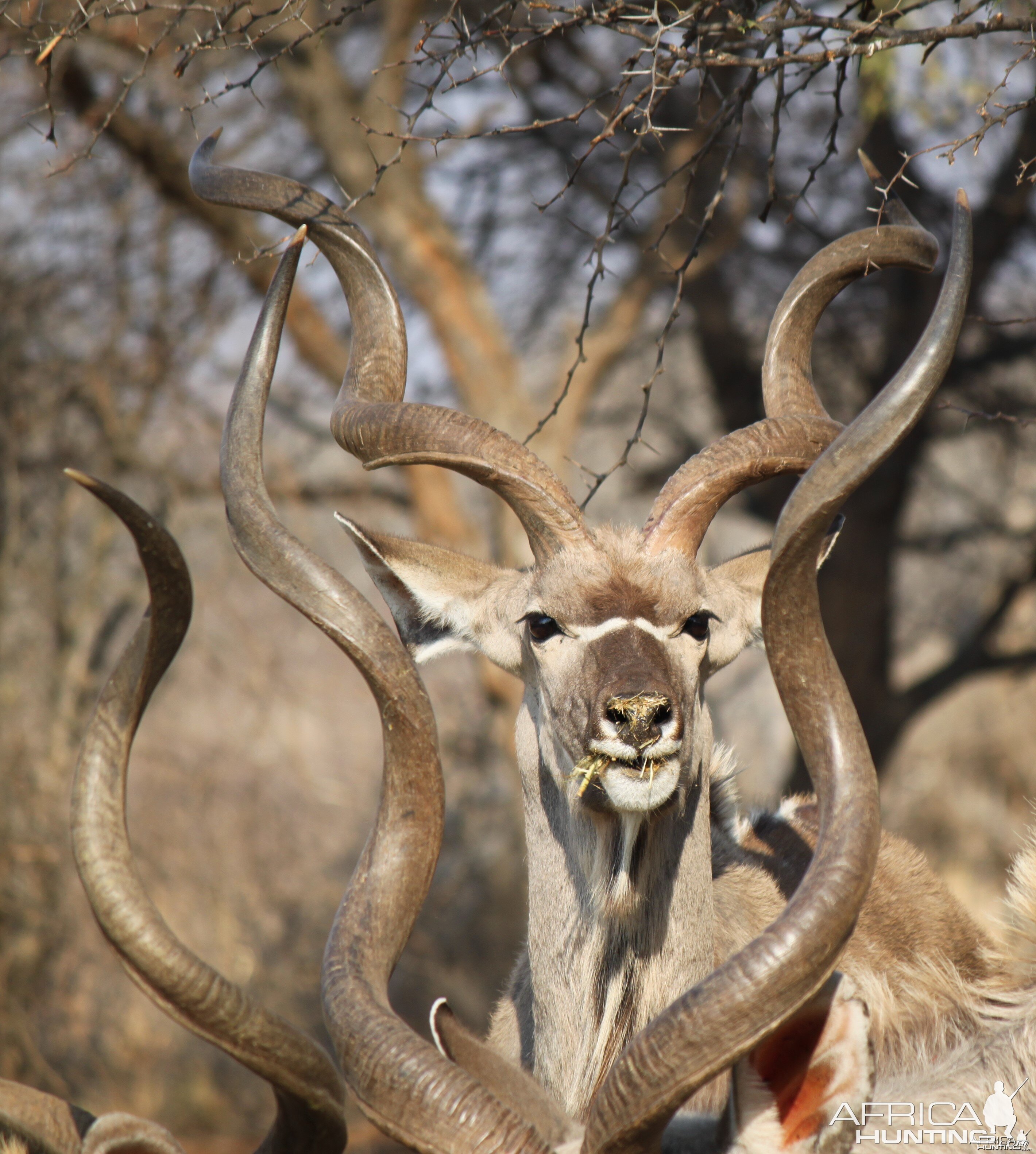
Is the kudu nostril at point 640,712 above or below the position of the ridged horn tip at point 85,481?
below

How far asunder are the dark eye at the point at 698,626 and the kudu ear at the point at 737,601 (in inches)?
2.7

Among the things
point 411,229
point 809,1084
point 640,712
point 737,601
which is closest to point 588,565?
point 737,601

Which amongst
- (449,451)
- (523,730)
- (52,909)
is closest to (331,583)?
(449,451)

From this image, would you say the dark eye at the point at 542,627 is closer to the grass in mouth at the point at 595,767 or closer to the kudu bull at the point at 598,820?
the kudu bull at the point at 598,820

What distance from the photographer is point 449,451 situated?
133 inches

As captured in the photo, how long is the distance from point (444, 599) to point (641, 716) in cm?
100

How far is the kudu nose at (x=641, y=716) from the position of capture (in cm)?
290

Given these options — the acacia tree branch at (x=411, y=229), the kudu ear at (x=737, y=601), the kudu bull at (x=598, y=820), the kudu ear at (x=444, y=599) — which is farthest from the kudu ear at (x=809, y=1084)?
the acacia tree branch at (x=411, y=229)

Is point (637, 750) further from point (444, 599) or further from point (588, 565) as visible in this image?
point (444, 599)

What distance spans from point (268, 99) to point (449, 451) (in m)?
7.67

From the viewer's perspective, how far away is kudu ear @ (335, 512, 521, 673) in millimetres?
3615

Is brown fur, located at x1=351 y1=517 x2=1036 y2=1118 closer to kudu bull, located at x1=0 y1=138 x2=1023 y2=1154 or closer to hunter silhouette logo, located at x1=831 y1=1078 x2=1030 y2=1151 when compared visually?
kudu bull, located at x1=0 y1=138 x2=1023 y2=1154

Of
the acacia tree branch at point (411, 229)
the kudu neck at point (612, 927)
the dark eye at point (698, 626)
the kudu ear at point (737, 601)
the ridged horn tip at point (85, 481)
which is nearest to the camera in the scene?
the ridged horn tip at point (85, 481)

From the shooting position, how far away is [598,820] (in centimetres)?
321
